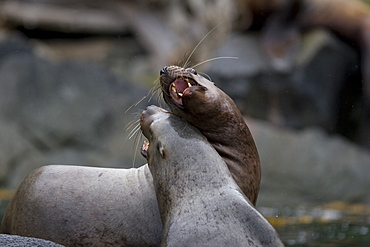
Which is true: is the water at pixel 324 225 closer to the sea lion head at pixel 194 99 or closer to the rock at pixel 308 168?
the rock at pixel 308 168

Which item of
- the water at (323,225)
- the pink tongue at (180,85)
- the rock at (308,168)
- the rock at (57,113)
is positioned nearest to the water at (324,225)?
the water at (323,225)

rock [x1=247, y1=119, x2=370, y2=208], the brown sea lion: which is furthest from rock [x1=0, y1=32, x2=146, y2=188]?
the brown sea lion

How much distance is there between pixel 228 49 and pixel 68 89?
2.79 meters

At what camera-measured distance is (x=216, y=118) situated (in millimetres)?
3400

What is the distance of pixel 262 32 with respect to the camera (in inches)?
427

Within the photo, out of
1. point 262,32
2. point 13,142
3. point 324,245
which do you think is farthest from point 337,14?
point 324,245

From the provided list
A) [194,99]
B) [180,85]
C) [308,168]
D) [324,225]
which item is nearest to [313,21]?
[308,168]

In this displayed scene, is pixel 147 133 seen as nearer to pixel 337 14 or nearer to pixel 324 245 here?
pixel 324 245

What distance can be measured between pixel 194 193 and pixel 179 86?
2.15 feet

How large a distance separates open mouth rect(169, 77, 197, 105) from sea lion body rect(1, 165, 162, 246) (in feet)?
1.49

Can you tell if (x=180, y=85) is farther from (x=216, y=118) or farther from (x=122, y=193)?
(x=122, y=193)

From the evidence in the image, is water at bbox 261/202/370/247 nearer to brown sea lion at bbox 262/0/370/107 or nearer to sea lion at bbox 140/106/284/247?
sea lion at bbox 140/106/284/247

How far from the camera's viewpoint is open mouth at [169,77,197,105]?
134 inches

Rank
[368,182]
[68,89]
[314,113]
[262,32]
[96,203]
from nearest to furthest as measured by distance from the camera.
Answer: [96,203], [368,182], [68,89], [314,113], [262,32]
